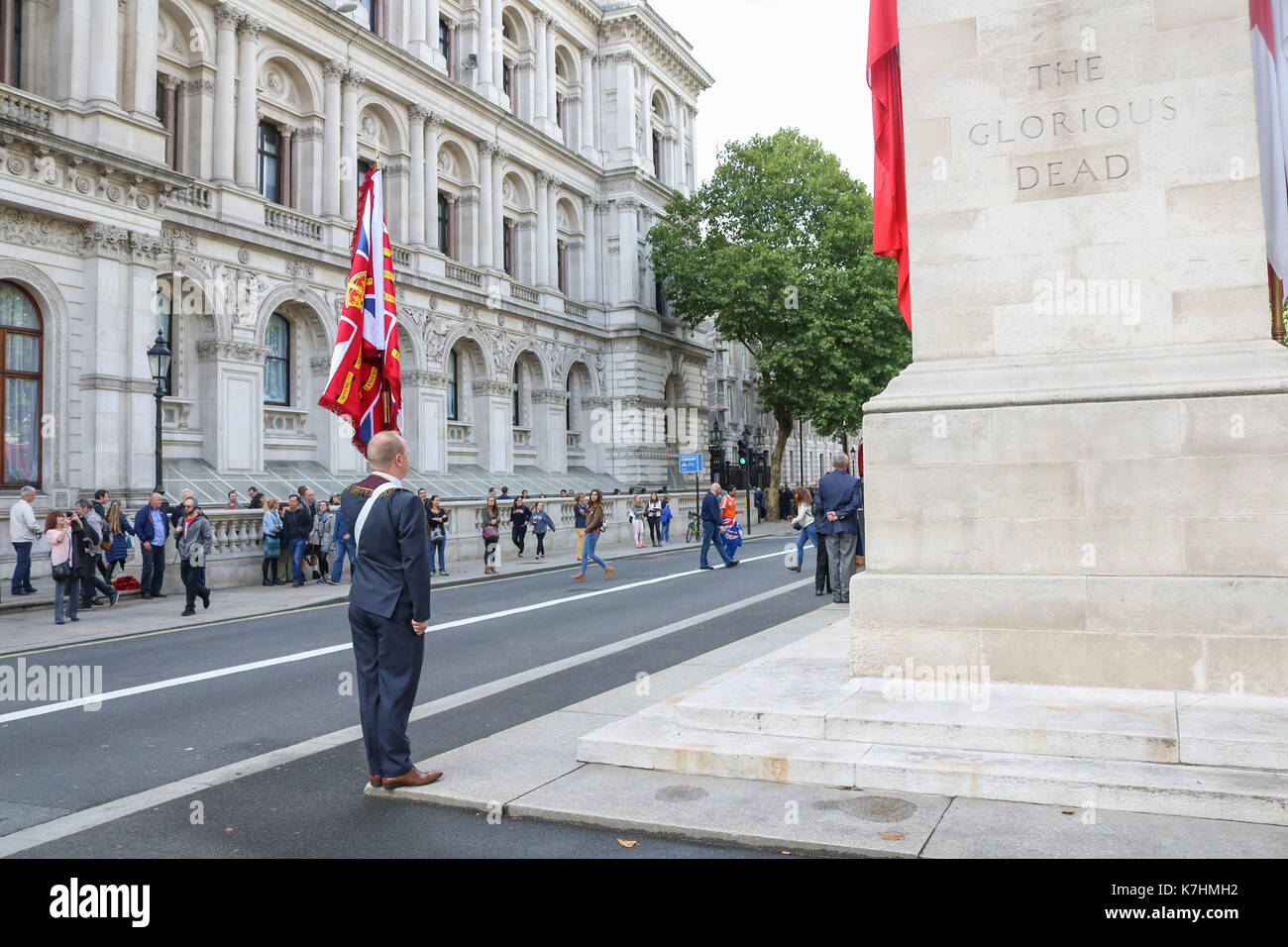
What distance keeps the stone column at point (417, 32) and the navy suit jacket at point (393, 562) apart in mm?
33147

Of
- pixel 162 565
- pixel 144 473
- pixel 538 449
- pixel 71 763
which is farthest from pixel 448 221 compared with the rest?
pixel 71 763

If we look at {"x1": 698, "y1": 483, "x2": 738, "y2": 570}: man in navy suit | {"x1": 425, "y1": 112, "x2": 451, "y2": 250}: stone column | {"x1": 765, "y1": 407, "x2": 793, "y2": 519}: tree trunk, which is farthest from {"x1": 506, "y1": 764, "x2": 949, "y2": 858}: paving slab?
{"x1": 765, "y1": 407, "x2": 793, "y2": 519}: tree trunk

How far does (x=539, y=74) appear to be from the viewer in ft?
138

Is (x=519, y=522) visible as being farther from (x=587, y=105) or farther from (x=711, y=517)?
(x=587, y=105)

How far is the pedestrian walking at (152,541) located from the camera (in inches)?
693

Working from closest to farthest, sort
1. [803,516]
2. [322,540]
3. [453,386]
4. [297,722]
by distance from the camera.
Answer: [297,722] → [803,516] → [322,540] → [453,386]

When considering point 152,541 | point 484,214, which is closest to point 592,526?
point 152,541

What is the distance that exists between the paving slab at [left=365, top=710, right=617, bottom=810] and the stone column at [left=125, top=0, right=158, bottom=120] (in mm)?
21675

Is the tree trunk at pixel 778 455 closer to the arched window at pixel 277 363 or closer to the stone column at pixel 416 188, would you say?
the stone column at pixel 416 188

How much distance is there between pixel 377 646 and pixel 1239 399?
539 centimetres

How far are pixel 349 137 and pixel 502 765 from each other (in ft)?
98.1

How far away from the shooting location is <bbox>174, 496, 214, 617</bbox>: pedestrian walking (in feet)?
51.2

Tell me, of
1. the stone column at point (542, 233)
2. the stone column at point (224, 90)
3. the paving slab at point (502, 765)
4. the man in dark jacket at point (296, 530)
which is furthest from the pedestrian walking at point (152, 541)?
the stone column at point (542, 233)

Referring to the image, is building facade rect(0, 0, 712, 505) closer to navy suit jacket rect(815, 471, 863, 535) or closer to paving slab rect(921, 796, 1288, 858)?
navy suit jacket rect(815, 471, 863, 535)
